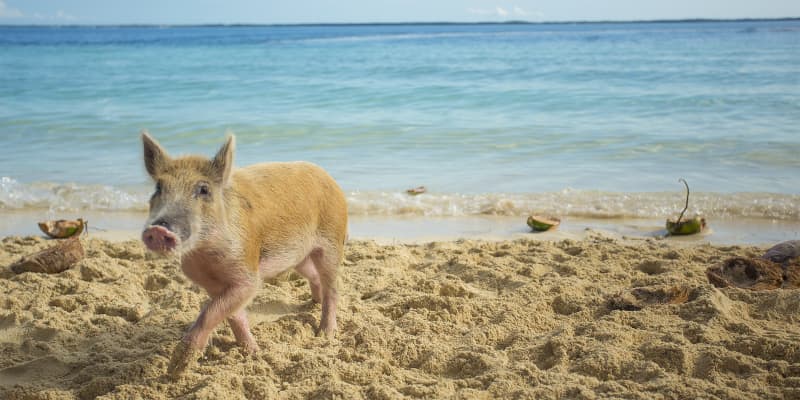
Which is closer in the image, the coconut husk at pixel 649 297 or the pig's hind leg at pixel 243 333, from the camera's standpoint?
the pig's hind leg at pixel 243 333

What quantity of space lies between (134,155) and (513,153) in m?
5.42

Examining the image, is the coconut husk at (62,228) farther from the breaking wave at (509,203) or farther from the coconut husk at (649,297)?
the coconut husk at (649,297)

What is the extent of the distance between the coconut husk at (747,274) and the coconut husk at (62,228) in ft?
16.3

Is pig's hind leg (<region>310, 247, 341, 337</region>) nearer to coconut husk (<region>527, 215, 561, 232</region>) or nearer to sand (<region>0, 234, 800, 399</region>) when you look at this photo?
sand (<region>0, 234, 800, 399</region>)

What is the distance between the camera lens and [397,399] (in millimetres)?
2873

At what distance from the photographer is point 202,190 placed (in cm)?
292

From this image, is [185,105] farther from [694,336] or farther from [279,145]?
[694,336]

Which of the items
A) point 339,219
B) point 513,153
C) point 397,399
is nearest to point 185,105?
point 513,153

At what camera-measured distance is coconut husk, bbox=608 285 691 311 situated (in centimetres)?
381

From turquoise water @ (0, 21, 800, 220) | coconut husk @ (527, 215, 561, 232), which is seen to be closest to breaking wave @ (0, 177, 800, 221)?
turquoise water @ (0, 21, 800, 220)

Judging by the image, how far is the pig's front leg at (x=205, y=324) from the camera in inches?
119

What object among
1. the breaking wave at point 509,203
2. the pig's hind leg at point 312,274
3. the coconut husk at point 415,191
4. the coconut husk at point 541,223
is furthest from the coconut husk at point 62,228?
the coconut husk at point 541,223

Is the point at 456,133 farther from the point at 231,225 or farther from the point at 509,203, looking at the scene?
the point at 231,225

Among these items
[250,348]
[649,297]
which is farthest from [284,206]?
[649,297]
